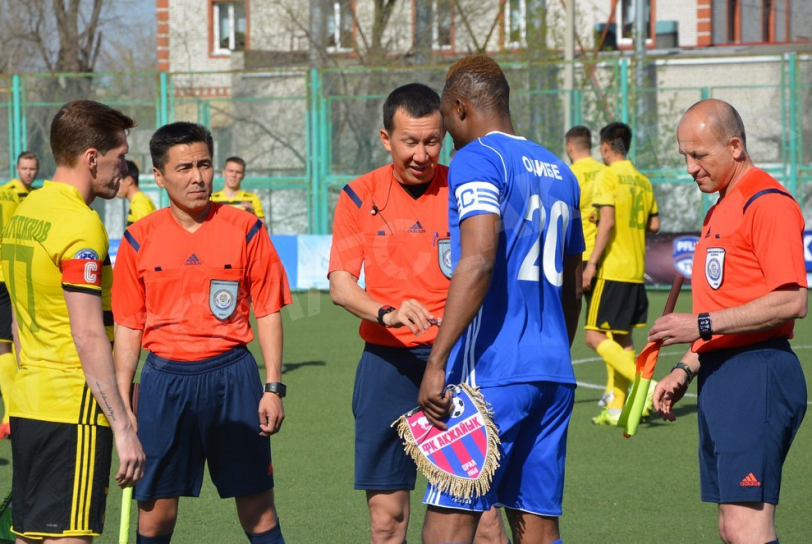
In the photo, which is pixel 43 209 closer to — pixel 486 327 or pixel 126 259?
pixel 126 259

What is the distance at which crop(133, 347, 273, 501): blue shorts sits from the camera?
457 cm

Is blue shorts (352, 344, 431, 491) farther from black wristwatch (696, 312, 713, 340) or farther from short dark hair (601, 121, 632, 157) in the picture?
short dark hair (601, 121, 632, 157)

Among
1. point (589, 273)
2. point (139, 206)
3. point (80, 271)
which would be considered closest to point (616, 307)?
point (589, 273)

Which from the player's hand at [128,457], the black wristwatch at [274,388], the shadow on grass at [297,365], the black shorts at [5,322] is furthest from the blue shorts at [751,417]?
the shadow on grass at [297,365]

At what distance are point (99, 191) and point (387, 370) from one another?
1.45m

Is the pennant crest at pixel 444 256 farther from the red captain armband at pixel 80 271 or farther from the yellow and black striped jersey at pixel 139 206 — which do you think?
the yellow and black striped jersey at pixel 139 206

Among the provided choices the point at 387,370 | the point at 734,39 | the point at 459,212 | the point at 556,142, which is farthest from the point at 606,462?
the point at 734,39

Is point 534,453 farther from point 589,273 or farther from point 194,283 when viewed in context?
point 589,273

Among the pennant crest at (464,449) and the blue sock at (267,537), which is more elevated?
the pennant crest at (464,449)

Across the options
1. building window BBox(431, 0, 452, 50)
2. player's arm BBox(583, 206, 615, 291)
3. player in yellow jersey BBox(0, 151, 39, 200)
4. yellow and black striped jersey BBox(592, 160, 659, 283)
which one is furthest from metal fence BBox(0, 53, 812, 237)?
player's arm BBox(583, 206, 615, 291)

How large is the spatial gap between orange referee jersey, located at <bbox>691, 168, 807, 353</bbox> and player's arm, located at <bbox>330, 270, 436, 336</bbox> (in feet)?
3.74

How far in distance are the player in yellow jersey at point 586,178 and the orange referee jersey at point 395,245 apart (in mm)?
4812

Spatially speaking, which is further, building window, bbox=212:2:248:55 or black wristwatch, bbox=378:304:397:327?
building window, bbox=212:2:248:55

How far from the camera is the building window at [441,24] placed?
103 ft
